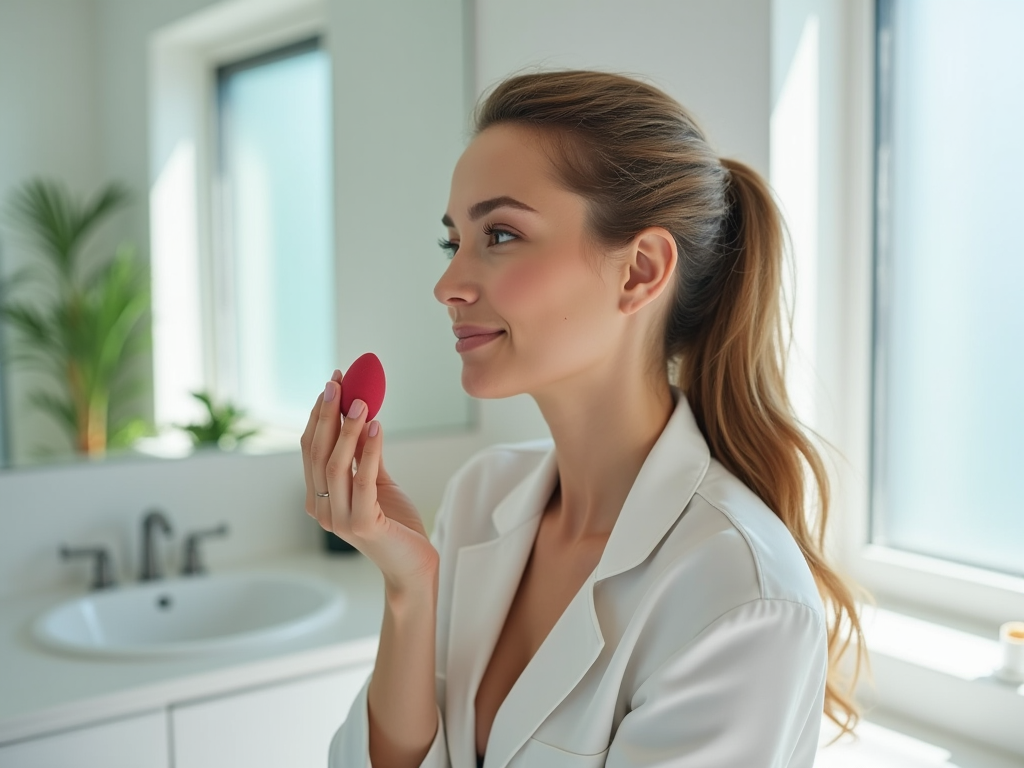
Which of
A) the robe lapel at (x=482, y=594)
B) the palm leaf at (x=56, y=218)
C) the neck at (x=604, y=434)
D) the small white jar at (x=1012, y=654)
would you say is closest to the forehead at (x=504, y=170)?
the neck at (x=604, y=434)

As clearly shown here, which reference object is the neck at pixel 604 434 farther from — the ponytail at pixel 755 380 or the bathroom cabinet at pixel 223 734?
the bathroom cabinet at pixel 223 734

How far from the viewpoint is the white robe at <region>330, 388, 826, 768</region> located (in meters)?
0.82

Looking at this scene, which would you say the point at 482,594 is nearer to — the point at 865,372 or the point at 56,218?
the point at 865,372

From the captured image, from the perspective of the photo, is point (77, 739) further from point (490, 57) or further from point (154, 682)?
point (490, 57)

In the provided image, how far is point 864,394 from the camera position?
5.50 feet

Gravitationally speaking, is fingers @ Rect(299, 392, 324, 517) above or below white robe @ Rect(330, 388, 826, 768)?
above

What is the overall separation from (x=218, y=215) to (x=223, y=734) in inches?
48.6

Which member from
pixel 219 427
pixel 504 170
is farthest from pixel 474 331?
pixel 219 427

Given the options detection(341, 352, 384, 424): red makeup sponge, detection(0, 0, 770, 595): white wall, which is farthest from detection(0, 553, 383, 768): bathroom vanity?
detection(341, 352, 384, 424): red makeup sponge

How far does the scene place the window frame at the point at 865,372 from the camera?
63.4 inches

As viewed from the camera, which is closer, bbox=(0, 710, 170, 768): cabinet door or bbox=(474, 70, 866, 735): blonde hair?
bbox=(474, 70, 866, 735): blonde hair

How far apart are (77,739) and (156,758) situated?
0.12m

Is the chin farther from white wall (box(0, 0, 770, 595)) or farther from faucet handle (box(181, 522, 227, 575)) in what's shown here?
faucet handle (box(181, 522, 227, 575))

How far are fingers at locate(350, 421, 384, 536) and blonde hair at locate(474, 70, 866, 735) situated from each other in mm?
320
